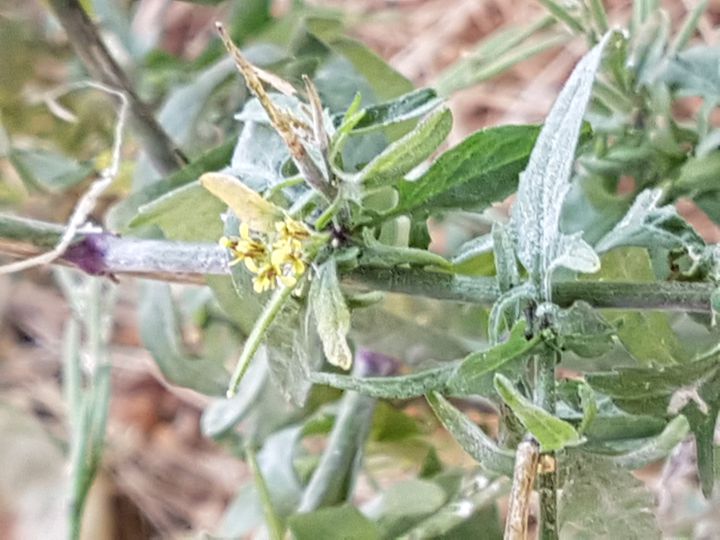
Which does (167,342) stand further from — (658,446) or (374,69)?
(658,446)

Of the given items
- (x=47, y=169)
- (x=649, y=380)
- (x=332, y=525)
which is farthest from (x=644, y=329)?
(x=47, y=169)

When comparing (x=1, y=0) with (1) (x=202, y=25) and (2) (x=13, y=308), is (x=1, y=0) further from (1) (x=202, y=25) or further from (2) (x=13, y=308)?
(2) (x=13, y=308)

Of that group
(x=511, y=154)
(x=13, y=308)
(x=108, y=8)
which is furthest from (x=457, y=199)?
(x=13, y=308)

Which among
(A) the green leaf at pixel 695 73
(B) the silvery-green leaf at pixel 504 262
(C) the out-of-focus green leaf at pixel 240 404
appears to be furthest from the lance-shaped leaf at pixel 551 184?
(C) the out-of-focus green leaf at pixel 240 404

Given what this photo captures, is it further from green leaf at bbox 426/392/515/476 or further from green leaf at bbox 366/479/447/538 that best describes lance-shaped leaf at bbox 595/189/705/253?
green leaf at bbox 366/479/447/538

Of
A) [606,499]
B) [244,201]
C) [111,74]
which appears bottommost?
[606,499]
